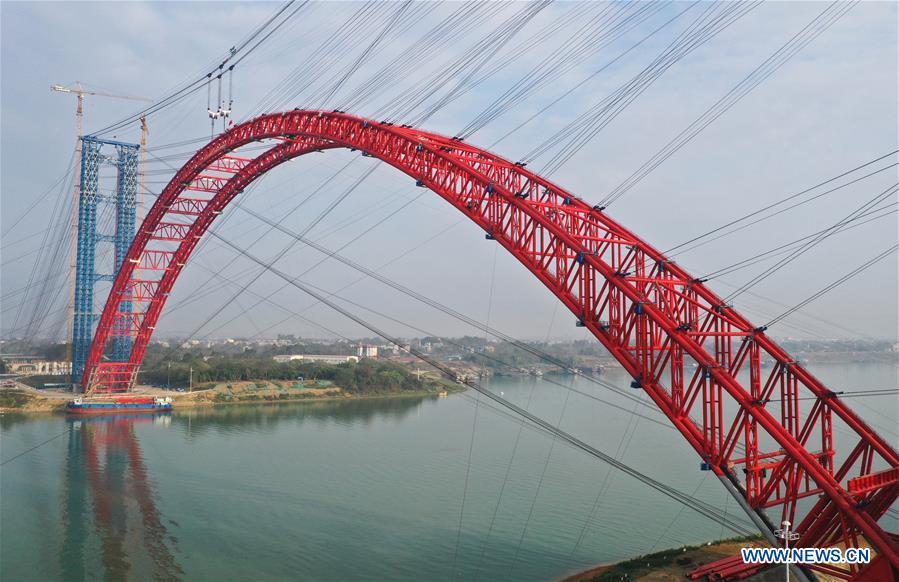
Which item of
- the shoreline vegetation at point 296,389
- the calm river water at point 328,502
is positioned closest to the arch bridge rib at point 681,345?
the calm river water at point 328,502

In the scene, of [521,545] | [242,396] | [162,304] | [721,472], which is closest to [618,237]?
[721,472]

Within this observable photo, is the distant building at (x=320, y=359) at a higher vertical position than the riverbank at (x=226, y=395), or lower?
higher

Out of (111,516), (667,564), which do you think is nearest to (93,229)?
(111,516)

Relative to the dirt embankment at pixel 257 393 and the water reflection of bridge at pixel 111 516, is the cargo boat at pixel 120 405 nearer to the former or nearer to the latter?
the dirt embankment at pixel 257 393

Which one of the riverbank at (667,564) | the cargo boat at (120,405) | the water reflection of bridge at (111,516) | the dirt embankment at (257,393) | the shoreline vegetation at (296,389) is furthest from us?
the dirt embankment at (257,393)

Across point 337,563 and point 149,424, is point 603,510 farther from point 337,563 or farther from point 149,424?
point 149,424

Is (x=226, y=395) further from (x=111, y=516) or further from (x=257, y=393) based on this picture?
(x=111, y=516)

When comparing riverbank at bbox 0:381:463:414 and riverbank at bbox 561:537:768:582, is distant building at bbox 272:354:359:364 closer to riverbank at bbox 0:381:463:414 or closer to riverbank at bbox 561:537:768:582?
riverbank at bbox 0:381:463:414
